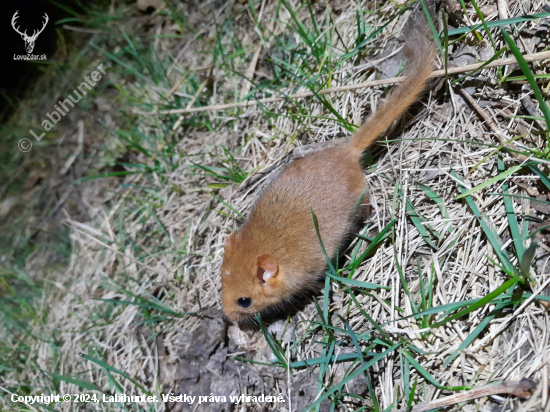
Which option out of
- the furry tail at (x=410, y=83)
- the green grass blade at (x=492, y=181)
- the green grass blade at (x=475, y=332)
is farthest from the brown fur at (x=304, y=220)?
the green grass blade at (x=475, y=332)

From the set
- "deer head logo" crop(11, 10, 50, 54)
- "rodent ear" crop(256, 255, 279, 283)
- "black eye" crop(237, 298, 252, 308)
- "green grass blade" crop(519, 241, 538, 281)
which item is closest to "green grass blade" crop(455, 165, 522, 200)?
"green grass blade" crop(519, 241, 538, 281)

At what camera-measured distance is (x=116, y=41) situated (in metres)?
4.49

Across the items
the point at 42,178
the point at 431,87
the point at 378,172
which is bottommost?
the point at 378,172

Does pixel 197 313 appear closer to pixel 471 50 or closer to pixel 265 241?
pixel 265 241

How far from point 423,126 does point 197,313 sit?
244 cm

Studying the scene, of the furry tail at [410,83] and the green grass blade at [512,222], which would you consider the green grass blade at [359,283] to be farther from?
the furry tail at [410,83]

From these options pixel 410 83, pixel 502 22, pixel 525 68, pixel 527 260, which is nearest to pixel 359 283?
pixel 527 260

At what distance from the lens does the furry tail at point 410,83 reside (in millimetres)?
2506

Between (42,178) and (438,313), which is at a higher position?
(42,178)

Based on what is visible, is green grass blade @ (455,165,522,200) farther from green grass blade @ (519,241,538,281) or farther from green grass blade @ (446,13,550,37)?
green grass blade @ (446,13,550,37)

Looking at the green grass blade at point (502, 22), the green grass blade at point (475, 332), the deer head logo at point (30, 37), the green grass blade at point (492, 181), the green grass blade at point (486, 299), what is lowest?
the green grass blade at point (475, 332)

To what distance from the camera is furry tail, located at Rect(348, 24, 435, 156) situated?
2506 mm

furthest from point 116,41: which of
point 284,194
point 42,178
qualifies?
point 284,194

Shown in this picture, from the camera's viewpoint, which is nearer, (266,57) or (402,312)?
(402,312)
